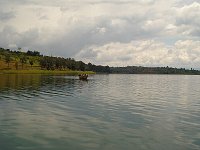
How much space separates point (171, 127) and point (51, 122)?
1631 cm

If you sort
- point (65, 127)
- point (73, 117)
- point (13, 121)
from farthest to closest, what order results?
point (73, 117), point (13, 121), point (65, 127)

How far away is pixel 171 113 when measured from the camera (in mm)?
51188

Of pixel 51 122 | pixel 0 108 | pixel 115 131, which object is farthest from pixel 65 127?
pixel 0 108

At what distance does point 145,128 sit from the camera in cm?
3756

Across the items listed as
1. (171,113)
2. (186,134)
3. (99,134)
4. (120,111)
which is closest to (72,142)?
(99,134)

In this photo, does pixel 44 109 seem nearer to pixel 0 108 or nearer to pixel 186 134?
pixel 0 108

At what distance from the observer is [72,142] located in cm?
3009

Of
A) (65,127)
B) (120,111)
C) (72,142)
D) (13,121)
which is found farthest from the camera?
(120,111)

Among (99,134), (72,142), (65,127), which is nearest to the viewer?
(72,142)

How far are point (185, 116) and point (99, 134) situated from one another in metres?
20.2

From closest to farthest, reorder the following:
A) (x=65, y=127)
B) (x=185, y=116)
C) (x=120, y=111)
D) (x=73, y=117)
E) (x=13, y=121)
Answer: (x=65, y=127), (x=13, y=121), (x=73, y=117), (x=185, y=116), (x=120, y=111)

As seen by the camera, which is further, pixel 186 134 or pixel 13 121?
pixel 13 121

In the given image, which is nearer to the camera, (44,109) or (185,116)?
(185,116)

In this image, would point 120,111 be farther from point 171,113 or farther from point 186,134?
point 186,134
